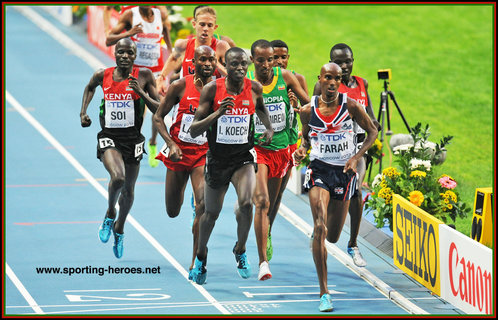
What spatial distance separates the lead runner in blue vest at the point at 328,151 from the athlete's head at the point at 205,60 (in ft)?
3.88

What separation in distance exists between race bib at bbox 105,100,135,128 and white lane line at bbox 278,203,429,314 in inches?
140

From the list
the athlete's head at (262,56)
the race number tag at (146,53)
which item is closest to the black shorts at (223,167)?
the athlete's head at (262,56)

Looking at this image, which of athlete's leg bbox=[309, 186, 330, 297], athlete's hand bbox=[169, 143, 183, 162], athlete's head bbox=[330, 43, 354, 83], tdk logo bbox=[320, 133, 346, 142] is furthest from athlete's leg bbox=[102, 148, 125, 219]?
athlete's head bbox=[330, 43, 354, 83]

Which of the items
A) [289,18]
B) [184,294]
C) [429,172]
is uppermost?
[289,18]

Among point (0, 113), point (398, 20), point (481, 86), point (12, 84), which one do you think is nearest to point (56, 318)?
point (0, 113)

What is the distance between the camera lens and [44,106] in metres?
23.6

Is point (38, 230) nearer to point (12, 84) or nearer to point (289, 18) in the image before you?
point (12, 84)

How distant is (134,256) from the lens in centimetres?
1537

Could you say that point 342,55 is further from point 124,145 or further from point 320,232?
point 124,145

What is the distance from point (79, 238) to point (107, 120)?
10.3 feet

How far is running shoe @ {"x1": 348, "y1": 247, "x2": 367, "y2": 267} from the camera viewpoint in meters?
14.7

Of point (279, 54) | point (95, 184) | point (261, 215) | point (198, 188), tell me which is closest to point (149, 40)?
point (95, 184)

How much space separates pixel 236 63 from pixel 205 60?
29.7 inches

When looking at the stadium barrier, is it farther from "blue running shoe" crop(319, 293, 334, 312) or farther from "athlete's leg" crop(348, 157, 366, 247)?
"blue running shoe" crop(319, 293, 334, 312)
